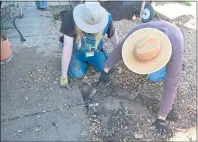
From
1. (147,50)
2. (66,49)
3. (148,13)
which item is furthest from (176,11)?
(147,50)

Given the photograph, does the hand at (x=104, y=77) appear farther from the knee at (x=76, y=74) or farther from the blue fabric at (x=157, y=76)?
the blue fabric at (x=157, y=76)

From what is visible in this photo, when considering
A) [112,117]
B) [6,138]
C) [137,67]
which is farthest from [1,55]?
[137,67]

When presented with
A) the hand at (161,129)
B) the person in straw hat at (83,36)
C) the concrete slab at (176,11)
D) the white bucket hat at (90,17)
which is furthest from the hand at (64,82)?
the concrete slab at (176,11)

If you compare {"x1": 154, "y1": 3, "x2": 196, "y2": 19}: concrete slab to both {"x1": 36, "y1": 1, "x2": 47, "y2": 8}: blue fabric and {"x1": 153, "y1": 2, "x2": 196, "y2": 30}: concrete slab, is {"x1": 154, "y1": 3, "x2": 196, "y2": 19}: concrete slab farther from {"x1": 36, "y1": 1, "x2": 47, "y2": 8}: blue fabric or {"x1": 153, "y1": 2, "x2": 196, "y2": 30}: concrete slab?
{"x1": 36, "y1": 1, "x2": 47, "y2": 8}: blue fabric

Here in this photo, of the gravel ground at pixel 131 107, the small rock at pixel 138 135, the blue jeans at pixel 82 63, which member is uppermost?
the blue jeans at pixel 82 63

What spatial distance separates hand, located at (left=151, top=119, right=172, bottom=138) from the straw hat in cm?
70

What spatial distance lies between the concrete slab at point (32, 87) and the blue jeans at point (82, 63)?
0.19m

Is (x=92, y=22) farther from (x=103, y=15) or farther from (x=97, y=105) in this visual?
(x=97, y=105)

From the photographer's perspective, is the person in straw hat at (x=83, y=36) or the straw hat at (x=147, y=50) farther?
the person in straw hat at (x=83, y=36)

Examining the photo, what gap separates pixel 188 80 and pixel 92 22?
5.66 ft

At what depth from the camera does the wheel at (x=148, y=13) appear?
5.10 metres

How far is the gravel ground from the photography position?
282 centimetres

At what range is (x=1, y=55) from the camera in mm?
3551

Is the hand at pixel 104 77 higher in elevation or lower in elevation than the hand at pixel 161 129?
higher
